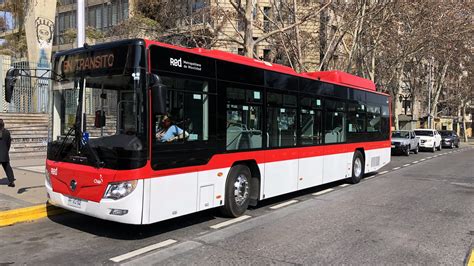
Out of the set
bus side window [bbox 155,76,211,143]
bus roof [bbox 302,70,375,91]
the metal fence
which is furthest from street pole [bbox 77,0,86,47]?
the metal fence

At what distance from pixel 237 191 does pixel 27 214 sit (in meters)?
3.77

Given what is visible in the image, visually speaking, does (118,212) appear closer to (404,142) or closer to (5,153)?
(5,153)

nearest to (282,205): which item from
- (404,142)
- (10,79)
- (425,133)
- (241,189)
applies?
(241,189)

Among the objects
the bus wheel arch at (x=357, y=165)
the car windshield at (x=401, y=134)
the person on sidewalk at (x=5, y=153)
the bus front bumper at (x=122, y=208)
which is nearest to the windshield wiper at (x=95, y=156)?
the bus front bumper at (x=122, y=208)

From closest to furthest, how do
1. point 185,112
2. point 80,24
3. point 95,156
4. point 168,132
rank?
Result: 1. point 95,156
2. point 168,132
3. point 185,112
4. point 80,24

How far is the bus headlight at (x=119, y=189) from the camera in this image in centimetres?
604

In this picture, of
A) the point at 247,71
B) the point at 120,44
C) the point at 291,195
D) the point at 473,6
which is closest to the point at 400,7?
the point at 473,6

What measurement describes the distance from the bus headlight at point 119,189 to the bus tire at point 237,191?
7.28ft

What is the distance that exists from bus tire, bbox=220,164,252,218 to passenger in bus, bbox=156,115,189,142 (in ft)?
5.18

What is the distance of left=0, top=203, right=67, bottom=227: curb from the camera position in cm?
742

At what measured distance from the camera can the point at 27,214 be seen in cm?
776

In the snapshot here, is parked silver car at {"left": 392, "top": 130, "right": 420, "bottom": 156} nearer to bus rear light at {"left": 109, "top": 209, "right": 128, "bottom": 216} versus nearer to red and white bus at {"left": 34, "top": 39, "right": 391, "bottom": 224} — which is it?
red and white bus at {"left": 34, "top": 39, "right": 391, "bottom": 224}

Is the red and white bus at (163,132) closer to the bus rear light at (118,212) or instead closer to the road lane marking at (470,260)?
the bus rear light at (118,212)

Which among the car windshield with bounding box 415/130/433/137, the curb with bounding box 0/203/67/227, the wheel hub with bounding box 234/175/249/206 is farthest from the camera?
the car windshield with bounding box 415/130/433/137
